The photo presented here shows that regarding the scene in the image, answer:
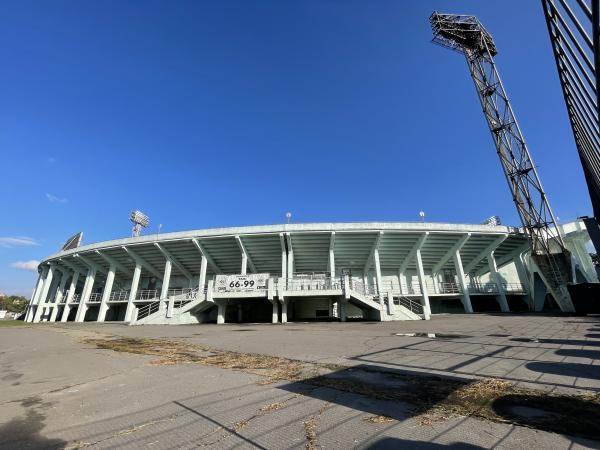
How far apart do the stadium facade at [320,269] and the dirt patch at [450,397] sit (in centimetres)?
1738

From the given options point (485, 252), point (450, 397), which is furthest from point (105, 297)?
point (485, 252)

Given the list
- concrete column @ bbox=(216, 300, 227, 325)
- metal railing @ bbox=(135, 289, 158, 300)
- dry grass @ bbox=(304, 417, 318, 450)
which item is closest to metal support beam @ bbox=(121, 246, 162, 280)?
metal railing @ bbox=(135, 289, 158, 300)

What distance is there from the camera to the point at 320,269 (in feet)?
110

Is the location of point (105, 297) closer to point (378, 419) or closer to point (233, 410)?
point (233, 410)

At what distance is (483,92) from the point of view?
Result: 33.2 metres

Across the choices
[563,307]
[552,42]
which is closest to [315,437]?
[552,42]

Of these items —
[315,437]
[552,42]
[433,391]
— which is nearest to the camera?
[315,437]

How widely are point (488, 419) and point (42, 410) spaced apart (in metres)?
5.61

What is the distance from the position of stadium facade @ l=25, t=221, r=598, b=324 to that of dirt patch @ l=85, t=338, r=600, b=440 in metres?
17.4

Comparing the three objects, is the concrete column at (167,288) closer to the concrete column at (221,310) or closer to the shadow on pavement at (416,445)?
the concrete column at (221,310)

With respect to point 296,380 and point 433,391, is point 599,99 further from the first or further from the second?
point 296,380

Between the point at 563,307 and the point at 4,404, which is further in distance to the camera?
the point at 563,307

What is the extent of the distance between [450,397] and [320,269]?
29.9 metres

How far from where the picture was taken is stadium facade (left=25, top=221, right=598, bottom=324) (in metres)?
24.5
